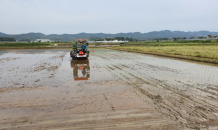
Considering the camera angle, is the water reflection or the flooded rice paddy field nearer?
the flooded rice paddy field

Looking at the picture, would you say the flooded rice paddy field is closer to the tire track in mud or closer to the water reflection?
the tire track in mud

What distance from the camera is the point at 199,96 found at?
16.5 ft

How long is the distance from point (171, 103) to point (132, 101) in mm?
1149

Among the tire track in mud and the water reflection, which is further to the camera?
the water reflection

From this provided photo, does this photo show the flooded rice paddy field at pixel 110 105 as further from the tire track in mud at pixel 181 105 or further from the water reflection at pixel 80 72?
the water reflection at pixel 80 72

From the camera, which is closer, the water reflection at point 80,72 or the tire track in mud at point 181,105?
the tire track in mud at point 181,105

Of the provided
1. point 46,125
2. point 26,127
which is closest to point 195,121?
point 46,125

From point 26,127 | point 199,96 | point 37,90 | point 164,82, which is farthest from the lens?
point 164,82

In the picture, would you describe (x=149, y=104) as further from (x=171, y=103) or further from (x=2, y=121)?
(x=2, y=121)

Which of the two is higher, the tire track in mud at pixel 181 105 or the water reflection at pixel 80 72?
the water reflection at pixel 80 72

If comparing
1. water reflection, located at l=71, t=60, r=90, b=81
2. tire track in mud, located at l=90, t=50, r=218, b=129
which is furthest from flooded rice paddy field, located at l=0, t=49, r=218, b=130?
water reflection, located at l=71, t=60, r=90, b=81

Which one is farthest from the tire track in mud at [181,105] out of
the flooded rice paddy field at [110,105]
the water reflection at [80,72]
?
the water reflection at [80,72]

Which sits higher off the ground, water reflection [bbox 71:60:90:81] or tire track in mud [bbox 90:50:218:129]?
water reflection [bbox 71:60:90:81]

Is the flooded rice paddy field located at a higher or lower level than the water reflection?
lower
